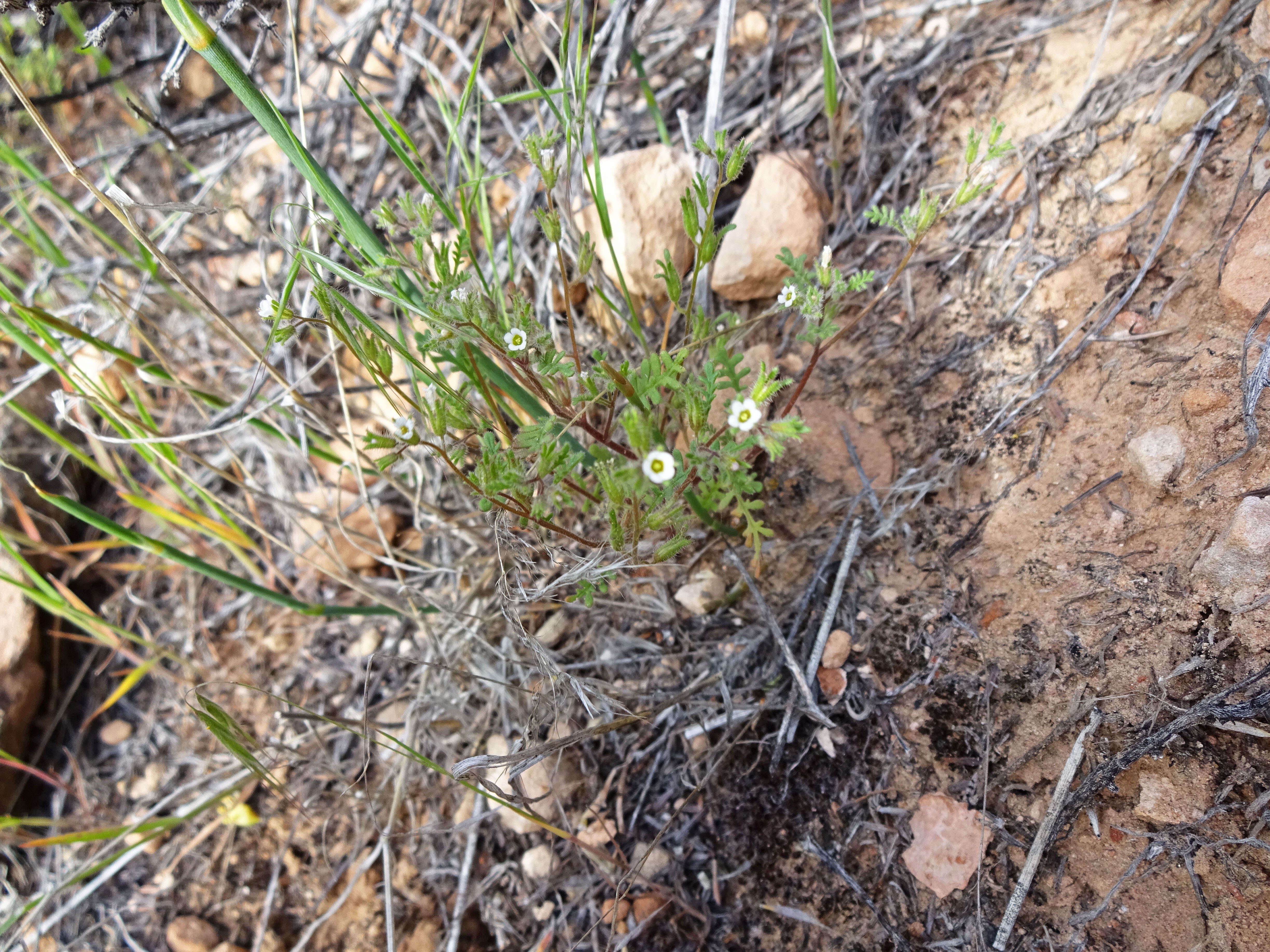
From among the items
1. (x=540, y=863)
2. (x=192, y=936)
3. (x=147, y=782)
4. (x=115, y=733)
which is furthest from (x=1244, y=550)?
(x=115, y=733)

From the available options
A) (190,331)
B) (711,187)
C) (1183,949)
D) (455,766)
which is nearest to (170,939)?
(455,766)

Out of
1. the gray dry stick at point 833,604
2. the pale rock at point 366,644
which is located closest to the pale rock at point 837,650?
the gray dry stick at point 833,604

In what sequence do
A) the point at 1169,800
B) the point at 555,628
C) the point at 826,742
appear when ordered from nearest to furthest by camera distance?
the point at 1169,800 < the point at 826,742 < the point at 555,628

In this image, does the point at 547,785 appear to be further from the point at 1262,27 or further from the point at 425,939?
the point at 1262,27

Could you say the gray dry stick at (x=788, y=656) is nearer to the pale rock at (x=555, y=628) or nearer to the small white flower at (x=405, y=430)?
the pale rock at (x=555, y=628)

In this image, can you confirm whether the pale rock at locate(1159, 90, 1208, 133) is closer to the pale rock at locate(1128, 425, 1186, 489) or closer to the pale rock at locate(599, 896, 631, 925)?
the pale rock at locate(1128, 425, 1186, 489)

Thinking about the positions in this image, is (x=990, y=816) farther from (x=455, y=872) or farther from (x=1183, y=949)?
(x=455, y=872)
